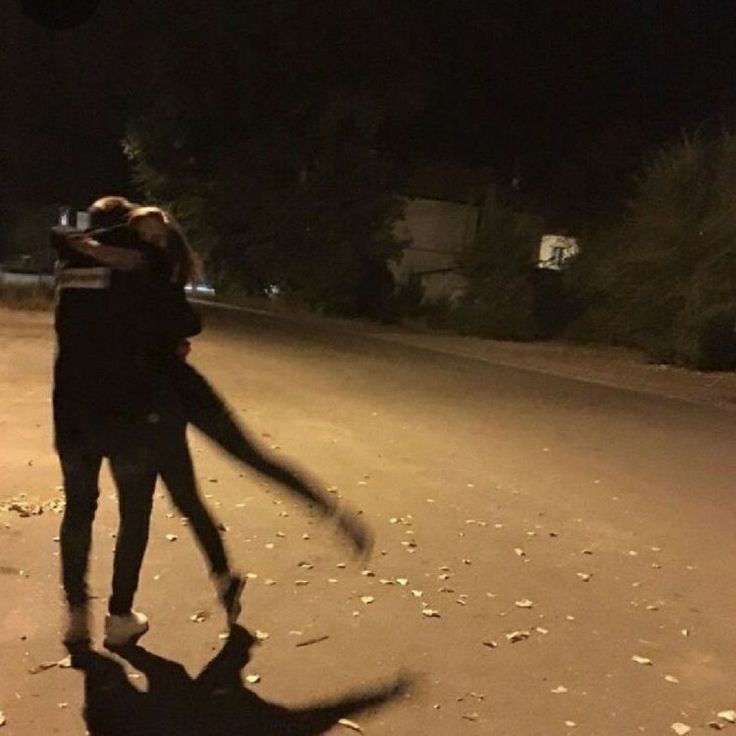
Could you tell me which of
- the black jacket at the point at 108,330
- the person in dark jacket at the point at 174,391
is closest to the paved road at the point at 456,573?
the person in dark jacket at the point at 174,391

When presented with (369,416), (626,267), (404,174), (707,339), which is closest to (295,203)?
(404,174)

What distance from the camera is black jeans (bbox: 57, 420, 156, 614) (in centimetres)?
392

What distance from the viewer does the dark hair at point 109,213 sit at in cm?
391

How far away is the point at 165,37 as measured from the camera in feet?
101

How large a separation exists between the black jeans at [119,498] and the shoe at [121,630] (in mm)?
36

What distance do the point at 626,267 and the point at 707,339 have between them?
12.4 feet

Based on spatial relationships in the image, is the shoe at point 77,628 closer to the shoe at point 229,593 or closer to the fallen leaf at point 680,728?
the shoe at point 229,593

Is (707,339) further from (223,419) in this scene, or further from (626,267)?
(223,419)

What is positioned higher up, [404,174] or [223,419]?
[404,174]

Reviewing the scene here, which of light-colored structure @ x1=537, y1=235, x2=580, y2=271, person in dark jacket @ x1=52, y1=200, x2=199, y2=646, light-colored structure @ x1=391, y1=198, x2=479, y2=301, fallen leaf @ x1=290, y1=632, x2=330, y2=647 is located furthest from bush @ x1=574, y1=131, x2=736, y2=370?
person in dark jacket @ x1=52, y1=200, x2=199, y2=646

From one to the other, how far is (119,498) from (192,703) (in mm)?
896

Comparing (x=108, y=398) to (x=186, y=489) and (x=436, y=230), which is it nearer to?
(x=186, y=489)

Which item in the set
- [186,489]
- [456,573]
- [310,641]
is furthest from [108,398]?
[456,573]

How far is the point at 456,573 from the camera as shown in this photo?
5.36 m
